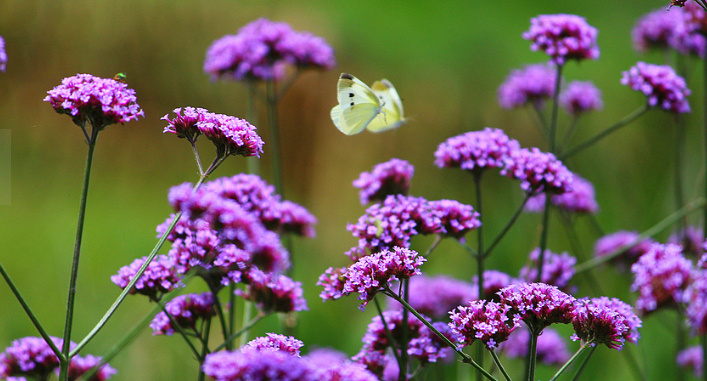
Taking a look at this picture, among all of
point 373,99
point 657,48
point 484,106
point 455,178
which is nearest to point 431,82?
point 484,106

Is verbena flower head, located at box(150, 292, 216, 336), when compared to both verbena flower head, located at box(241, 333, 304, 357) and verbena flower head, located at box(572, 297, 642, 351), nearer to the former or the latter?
verbena flower head, located at box(241, 333, 304, 357)

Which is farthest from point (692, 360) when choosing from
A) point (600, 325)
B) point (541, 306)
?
point (541, 306)

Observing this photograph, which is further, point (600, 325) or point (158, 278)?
point (158, 278)

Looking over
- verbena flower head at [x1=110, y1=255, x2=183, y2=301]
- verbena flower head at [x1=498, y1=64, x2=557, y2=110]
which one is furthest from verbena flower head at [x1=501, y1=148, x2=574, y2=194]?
verbena flower head at [x1=110, y1=255, x2=183, y2=301]

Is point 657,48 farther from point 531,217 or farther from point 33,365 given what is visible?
point 33,365

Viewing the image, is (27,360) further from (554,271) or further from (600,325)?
(554,271)

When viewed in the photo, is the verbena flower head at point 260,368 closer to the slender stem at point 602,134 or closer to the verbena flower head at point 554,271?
the verbena flower head at point 554,271

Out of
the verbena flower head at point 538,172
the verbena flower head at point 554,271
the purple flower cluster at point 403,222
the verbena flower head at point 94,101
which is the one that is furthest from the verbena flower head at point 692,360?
the verbena flower head at point 94,101
